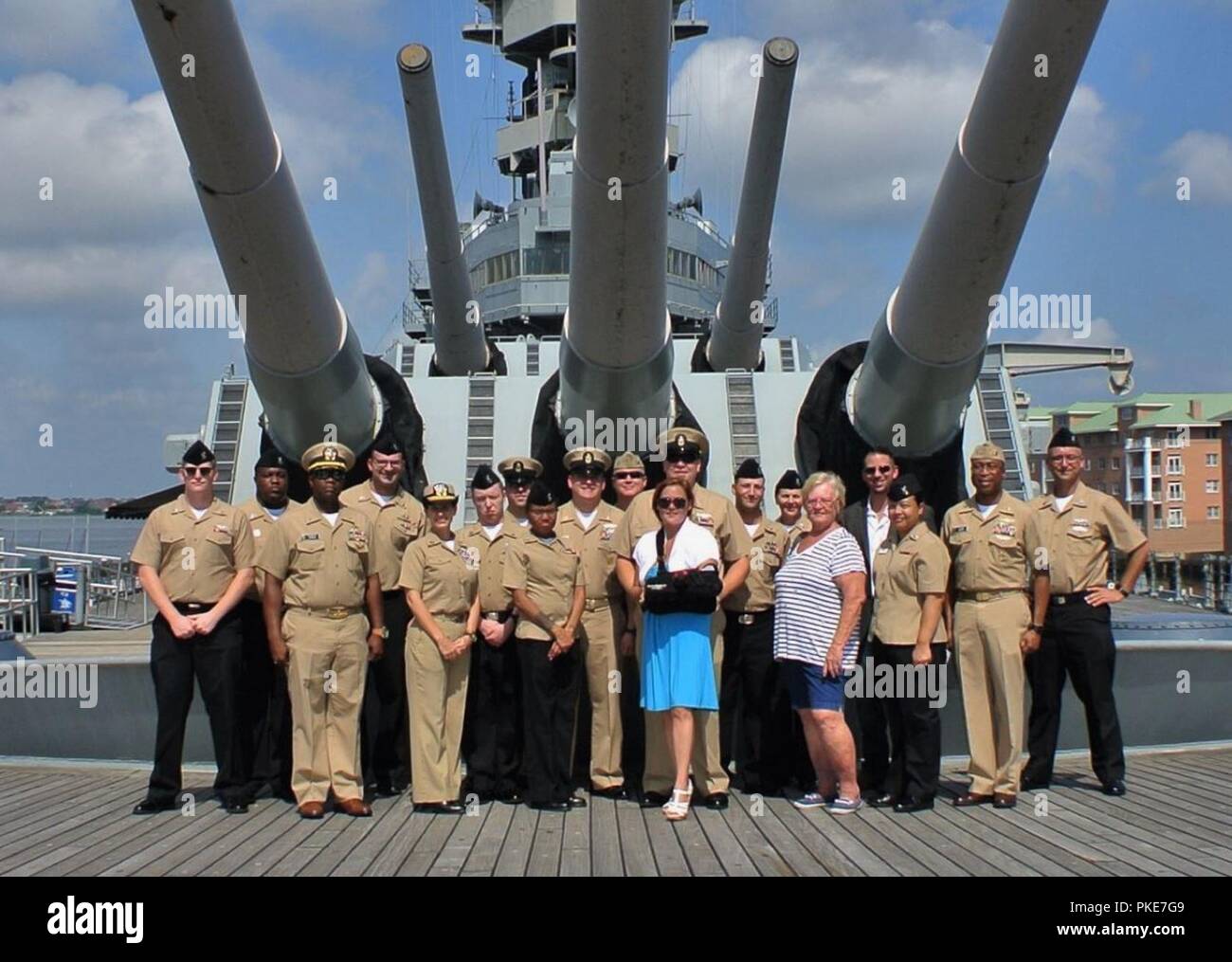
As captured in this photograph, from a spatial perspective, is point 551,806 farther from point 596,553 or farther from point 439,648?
point 596,553

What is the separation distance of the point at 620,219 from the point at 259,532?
72.8 inches

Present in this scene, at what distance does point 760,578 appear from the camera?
529cm

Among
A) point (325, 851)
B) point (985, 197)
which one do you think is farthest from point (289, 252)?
point (985, 197)

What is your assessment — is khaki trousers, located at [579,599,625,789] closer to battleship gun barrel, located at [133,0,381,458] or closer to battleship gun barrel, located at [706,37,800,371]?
battleship gun barrel, located at [133,0,381,458]

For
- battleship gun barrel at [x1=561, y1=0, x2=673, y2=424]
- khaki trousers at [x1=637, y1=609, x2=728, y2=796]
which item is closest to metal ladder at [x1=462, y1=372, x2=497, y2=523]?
battleship gun barrel at [x1=561, y1=0, x2=673, y2=424]

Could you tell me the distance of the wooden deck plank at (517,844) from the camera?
13.4ft

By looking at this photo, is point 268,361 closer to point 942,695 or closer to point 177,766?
point 177,766

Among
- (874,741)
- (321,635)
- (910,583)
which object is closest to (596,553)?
(321,635)

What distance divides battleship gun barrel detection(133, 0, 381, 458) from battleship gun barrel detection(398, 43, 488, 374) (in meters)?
1.97

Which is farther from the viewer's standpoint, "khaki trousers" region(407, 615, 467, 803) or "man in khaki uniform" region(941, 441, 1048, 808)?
"man in khaki uniform" region(941, 441, 1048, 808)

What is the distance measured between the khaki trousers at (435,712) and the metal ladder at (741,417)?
240cm

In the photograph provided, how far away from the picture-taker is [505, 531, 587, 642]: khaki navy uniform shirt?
5070 mm

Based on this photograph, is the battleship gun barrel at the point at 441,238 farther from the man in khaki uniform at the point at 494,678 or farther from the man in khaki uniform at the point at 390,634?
the man in khaki uniform at the point at 494,678
